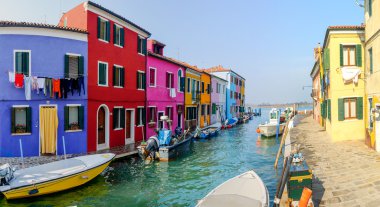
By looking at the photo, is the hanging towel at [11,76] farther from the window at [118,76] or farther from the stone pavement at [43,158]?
the window at [118,76]

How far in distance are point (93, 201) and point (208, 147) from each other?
13.3 meters

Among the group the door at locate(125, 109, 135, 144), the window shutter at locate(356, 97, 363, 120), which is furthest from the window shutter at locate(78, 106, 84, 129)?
the window shutter at locate(356, 97, 363, 120)

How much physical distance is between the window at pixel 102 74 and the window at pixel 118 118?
192 centimetres

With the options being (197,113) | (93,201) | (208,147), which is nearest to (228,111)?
(197,113)

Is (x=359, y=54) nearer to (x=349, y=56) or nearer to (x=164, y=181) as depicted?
(x=349, y=56)

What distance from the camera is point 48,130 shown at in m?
15.0

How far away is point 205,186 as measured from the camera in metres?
12.2

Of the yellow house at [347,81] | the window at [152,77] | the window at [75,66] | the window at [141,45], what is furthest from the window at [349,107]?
the window at [75,66]

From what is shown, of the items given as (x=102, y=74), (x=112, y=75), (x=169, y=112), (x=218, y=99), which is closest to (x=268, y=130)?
(x=169, y=112)

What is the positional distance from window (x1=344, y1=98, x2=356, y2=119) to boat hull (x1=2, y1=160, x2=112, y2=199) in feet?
46.2

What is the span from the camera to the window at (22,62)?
47.6 ft

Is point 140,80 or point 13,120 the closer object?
point 13,120

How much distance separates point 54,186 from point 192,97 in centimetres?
2177

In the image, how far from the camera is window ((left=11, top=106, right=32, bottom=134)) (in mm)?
14599
